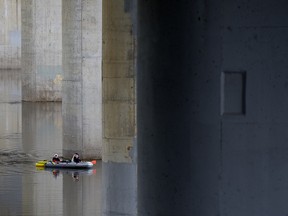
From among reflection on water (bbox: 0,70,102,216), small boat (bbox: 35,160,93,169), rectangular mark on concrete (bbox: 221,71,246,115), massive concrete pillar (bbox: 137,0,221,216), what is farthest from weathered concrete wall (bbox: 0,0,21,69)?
rectangular mark on concrete (bbox: 221,71,246,115)

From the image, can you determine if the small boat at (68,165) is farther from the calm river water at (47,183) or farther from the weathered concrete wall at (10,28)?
the weathered concrete wall at (10,28)

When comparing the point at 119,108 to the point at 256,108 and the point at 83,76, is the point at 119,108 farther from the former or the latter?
the point at 256,108

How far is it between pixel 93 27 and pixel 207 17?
1176 inches

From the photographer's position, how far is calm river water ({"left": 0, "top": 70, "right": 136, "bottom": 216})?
20.5 meters

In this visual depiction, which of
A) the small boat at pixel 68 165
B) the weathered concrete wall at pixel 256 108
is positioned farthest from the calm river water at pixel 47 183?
the weathered concrete wall at pixel 256 108

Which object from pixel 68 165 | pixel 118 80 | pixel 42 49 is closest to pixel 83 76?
pixel 68 165

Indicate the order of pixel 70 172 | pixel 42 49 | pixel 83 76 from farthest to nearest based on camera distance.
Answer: pixel 42 49, pixel 83 76, pixel 70 172

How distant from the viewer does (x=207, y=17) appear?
5469mm

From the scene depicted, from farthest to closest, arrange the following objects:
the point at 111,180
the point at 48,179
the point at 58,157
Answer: the point at 58,157 < the point at 48,179 < the point at 111,180

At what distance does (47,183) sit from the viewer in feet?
97.3

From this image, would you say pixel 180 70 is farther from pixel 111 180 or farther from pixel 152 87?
pixel 111 180

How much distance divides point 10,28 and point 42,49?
34807 millimetres

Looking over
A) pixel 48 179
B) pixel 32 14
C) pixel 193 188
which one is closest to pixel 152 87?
pixel 193 188

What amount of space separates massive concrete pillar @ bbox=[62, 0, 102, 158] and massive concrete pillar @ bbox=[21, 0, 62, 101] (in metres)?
17.6
